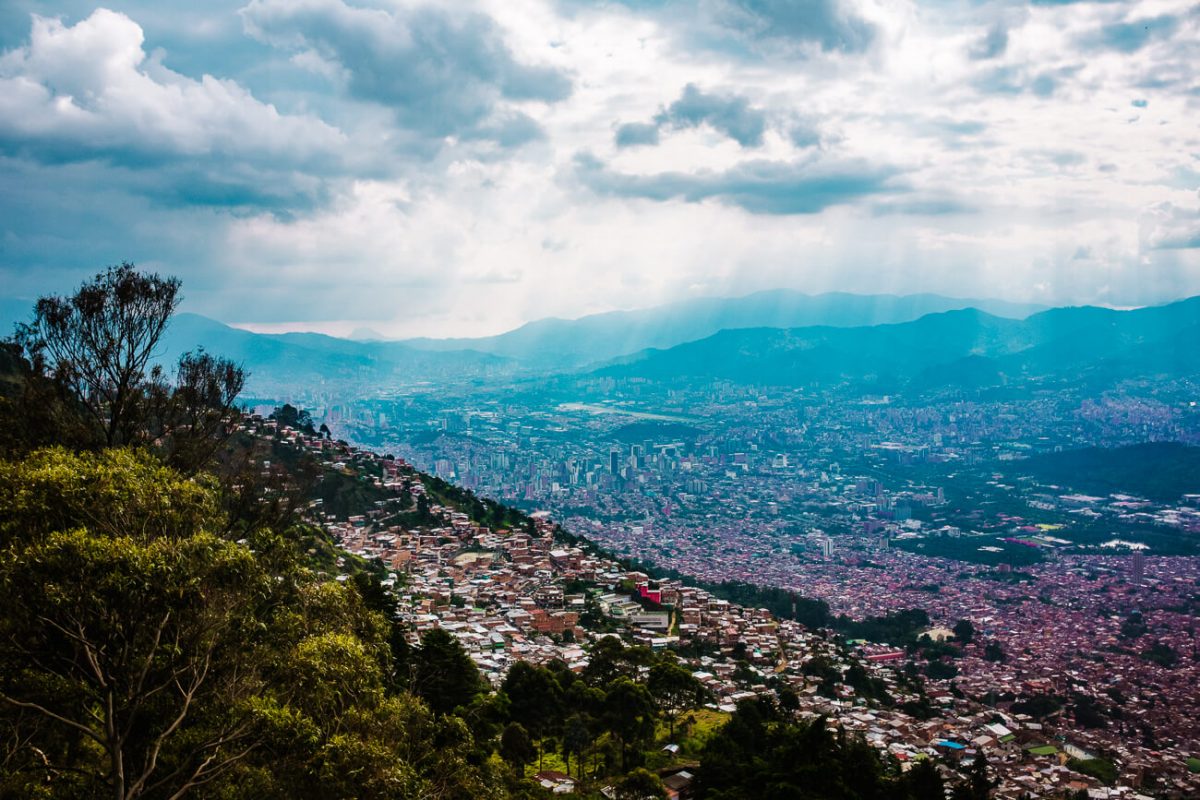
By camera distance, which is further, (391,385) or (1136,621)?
(391,385)

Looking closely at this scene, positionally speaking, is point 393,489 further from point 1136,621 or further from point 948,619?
point 1136,621

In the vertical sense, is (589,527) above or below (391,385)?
below

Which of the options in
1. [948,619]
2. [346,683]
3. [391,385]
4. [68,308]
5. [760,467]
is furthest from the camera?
[391,385]

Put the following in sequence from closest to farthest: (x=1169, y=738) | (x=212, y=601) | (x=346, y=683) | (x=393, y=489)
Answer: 1. (x=212, y=601)
2. (x=346, y=683)
3. (x=1169, y=738)
4. (x=393, y=489)

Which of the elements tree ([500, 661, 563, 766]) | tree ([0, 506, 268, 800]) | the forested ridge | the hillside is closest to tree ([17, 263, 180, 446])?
the forested ridge

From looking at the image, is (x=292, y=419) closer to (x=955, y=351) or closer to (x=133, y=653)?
(x=133, y=653)

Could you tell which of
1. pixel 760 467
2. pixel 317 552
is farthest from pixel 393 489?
pixel 760 467

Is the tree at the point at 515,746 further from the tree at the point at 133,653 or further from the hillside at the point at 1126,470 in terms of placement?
the hillside at the point at 1126,470
